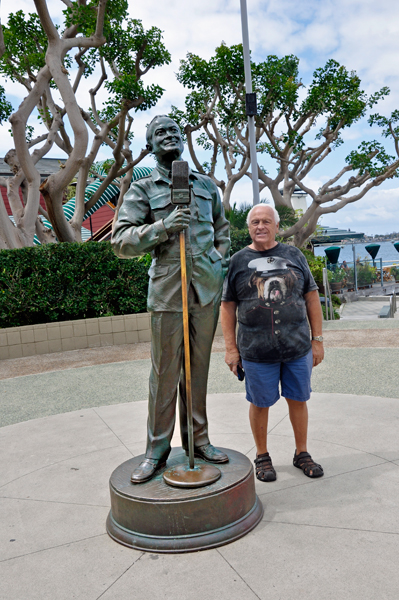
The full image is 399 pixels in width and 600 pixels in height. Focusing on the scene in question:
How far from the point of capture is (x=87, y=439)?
4.57 m

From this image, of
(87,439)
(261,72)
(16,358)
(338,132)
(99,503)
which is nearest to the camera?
(99,503)

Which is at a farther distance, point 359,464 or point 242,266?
point 359,464

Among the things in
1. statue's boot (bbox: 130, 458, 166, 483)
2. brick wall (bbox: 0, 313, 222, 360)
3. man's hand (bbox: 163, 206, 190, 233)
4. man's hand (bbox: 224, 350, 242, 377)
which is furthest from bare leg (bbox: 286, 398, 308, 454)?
brick wall (bbox: 0, 313, 222, 360)

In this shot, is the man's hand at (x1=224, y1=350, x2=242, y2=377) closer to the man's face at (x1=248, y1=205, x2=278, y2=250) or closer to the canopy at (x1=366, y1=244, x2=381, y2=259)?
the man's face at (x1=248, y1=205, x2=278, y2=250)

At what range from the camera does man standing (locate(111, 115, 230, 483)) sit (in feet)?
9.73

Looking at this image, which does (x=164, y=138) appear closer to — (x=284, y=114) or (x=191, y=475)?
(x=191, y=475)

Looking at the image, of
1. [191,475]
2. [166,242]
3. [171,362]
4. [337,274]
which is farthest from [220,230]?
[337,274]

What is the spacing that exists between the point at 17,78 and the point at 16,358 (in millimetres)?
9532

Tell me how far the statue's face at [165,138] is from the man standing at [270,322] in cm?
67

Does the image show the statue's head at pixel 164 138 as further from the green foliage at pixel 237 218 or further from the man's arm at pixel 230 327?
the green foliage at pixel 237 218

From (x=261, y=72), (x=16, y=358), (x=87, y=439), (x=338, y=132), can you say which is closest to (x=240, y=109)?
(x=261, y=72)

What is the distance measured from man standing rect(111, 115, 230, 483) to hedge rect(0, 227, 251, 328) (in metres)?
6.94

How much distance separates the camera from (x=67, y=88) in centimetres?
1111

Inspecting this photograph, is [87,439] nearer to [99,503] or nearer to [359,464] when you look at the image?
[99,503]
